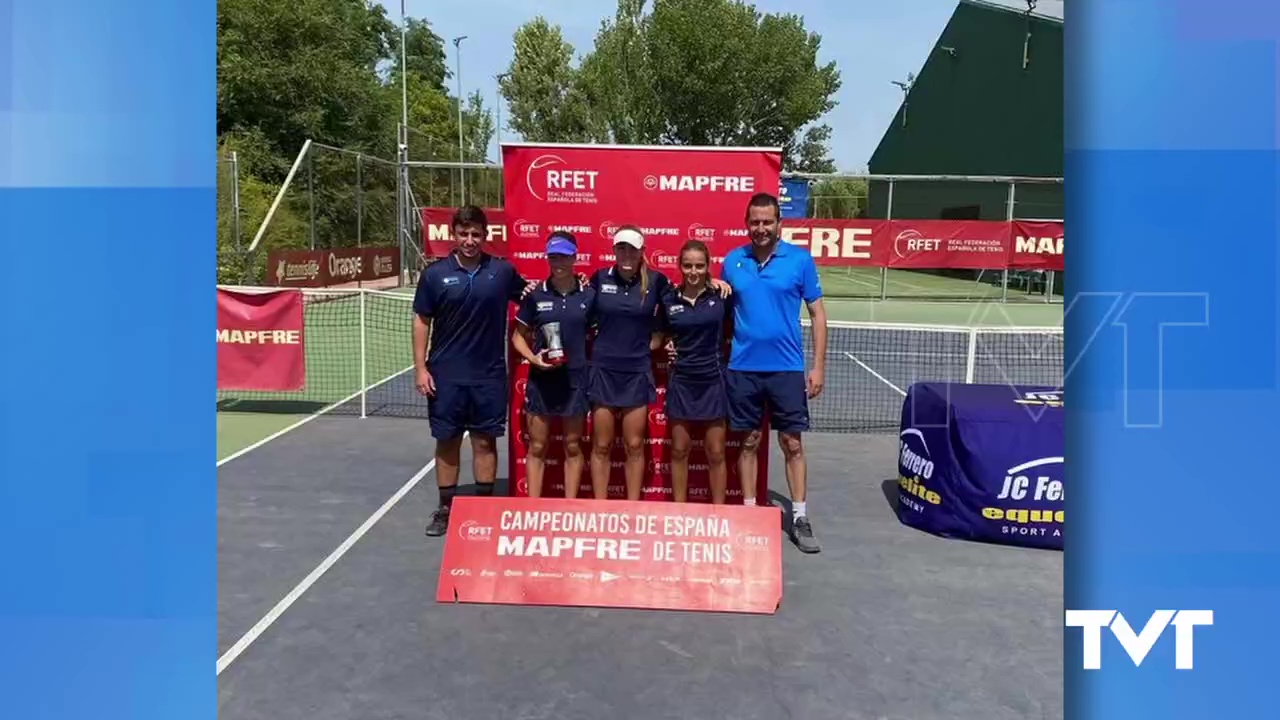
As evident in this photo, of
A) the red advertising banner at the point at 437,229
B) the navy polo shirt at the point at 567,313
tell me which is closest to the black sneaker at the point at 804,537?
the navy polo shirt at the point at 567,313


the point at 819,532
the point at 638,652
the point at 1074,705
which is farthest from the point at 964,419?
the point at 1074,705

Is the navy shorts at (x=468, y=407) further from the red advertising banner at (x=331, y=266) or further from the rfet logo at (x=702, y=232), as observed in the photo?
the red advertising banner at (x=331, y=266)

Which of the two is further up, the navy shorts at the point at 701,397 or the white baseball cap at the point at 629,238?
the white baseball cap at the point at 629,238

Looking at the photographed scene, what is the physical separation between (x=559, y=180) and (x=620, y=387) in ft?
4.59

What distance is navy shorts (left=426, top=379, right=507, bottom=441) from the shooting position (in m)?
5.14

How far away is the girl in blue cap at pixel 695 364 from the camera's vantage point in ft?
16.1

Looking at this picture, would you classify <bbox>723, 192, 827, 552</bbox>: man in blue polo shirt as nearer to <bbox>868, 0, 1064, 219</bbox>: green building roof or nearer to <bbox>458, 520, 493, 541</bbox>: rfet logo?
<bbox>458, 520, 493, 541</bbox>: rfet logo

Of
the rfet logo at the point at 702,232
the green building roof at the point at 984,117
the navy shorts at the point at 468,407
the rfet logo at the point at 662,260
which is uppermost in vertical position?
the green building roof at the point at 984,117

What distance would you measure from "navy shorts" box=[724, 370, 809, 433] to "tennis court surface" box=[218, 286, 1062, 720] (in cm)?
76

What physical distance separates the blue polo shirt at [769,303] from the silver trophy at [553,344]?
3.06ft

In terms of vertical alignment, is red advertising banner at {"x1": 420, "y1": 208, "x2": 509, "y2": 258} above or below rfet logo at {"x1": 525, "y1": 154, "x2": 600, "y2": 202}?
above

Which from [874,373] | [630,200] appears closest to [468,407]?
[630,200]

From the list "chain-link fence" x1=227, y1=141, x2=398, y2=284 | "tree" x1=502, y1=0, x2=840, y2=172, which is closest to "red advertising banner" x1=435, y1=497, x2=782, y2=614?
"chain-link fence" x1=227, y1=141, x2=398, y2=284

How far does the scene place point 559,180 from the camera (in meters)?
5.61
